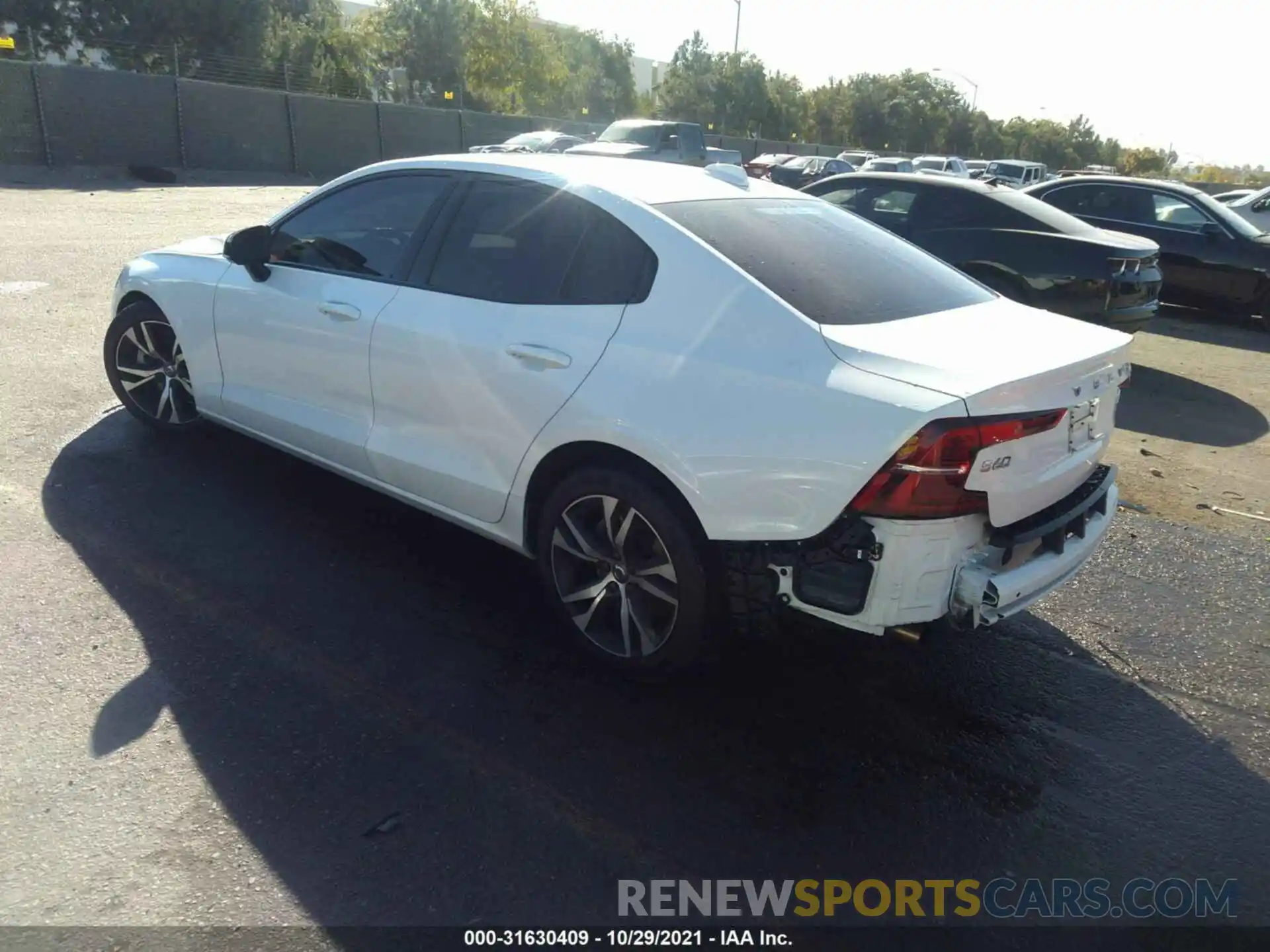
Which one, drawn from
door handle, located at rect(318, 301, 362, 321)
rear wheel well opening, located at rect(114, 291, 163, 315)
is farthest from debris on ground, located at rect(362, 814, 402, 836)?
rear wheel well opening, located at rect(114, 291, 163, 315)

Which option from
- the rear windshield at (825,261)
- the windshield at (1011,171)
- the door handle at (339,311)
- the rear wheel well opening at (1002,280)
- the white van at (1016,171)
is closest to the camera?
the rear windshield at (825,261)

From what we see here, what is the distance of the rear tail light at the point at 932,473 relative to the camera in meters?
2.76

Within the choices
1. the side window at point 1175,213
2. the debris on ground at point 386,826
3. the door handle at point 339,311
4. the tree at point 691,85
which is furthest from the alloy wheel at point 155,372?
the tree at point 691,85

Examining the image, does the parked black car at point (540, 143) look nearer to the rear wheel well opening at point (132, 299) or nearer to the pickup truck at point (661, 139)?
the pickup truck at point (661, 139)

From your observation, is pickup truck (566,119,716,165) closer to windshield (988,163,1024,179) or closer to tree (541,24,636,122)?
windshield (988,163,1024,179)

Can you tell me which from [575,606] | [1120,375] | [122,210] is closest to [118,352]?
[575,606]

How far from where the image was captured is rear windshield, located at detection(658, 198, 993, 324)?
10.9 feet

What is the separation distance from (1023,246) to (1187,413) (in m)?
1.97

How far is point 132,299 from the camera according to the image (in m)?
5.43

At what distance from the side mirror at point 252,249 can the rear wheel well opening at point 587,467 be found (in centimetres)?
192

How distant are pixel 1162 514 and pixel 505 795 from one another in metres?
4.19

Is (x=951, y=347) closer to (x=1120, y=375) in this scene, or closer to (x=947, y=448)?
(x=947, y=448)

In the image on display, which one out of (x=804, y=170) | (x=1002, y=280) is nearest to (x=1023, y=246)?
(x=1002, y=280)

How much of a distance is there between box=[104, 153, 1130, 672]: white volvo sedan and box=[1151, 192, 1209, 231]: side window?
29.1 ft
